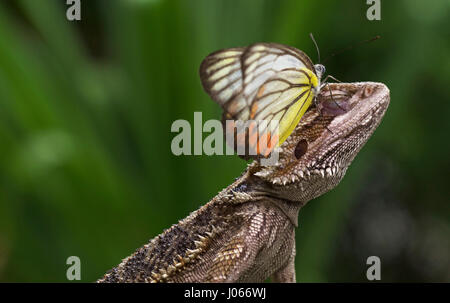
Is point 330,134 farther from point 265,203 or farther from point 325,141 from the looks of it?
point 265,203

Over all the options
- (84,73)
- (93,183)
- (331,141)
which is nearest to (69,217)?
(93,183)

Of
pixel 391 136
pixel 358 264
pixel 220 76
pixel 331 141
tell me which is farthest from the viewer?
pixel 358 264

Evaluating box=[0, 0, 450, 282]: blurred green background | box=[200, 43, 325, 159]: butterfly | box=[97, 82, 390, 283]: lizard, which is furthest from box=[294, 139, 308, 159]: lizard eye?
box=[0, 0, 450, 282]: blurred green background

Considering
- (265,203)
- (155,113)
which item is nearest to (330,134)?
(265,203)

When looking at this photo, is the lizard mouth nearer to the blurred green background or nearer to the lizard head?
the lizard head

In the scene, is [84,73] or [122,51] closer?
[122,51]
